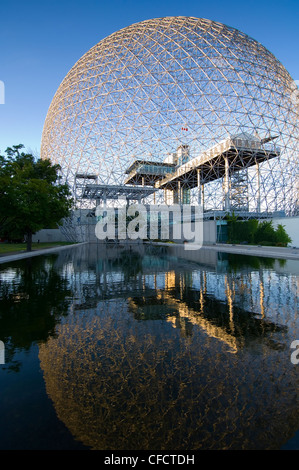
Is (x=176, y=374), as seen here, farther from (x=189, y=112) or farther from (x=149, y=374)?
(x=189, y=112)

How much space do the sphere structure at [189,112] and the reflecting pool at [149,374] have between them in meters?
33.1

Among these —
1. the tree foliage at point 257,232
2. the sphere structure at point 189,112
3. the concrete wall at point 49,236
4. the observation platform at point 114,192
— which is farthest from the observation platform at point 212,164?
the concrete wall at point 49,236

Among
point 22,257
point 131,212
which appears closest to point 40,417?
point 22,257

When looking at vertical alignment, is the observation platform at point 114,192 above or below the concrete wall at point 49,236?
above

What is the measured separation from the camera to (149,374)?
3631 millimetres

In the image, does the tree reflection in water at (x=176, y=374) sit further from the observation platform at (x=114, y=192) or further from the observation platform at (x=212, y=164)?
the observation platform at (x=114, y=192)

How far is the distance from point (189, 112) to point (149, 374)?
126 ft

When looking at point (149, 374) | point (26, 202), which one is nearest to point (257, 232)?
point (26, 202)

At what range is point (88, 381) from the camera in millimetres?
3508

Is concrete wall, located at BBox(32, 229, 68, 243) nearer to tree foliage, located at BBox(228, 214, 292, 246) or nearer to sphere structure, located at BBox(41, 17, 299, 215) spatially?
sphere structure, located at BBox(41, 17, 299, 215)

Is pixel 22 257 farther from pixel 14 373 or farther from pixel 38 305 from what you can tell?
pixel 14 373

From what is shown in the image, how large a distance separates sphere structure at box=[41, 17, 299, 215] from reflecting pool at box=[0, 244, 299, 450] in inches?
1302

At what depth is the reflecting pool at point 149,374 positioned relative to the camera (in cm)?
256

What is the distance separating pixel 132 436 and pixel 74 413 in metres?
0.79
